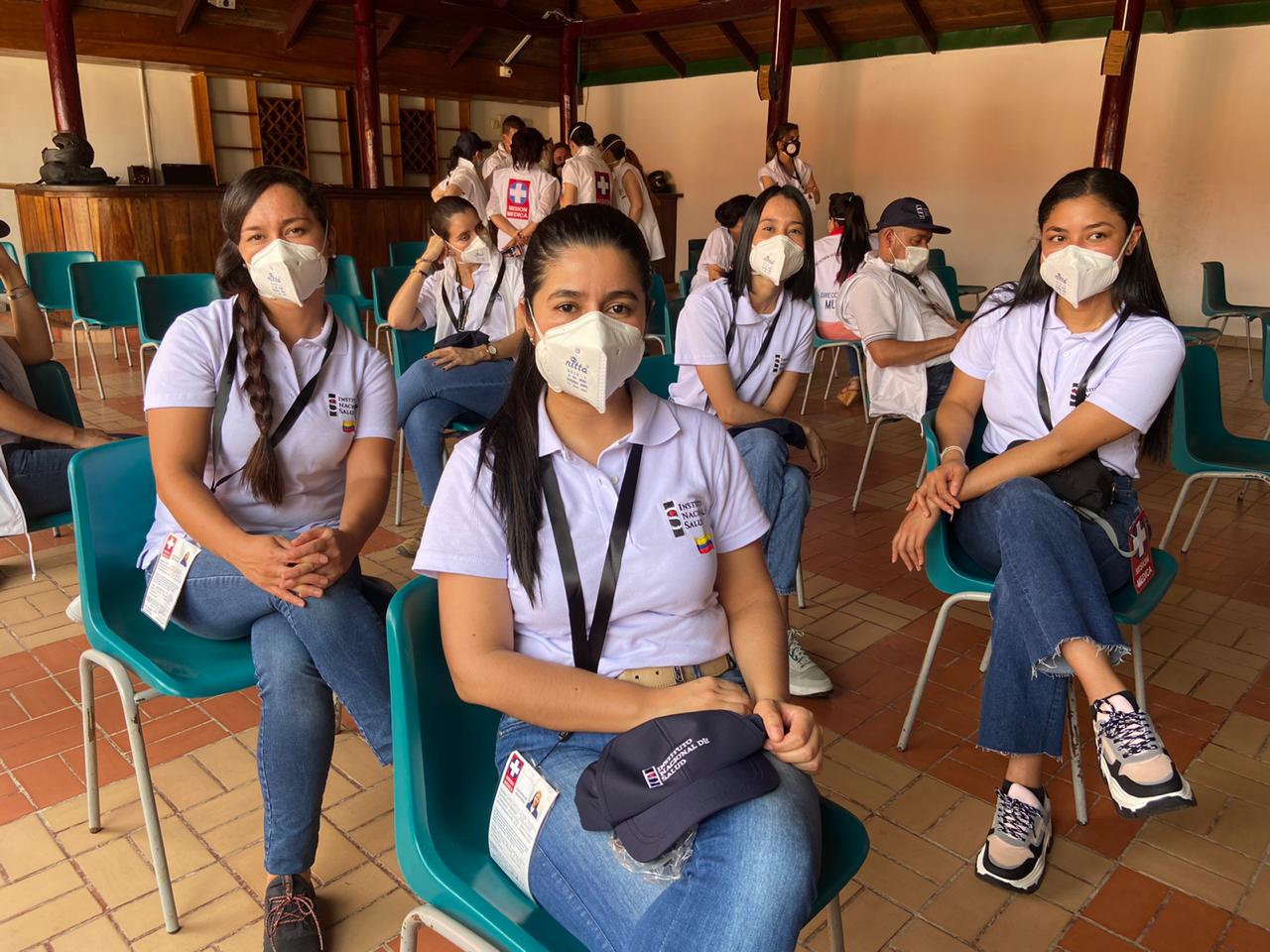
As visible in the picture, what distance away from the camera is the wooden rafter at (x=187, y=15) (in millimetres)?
9727

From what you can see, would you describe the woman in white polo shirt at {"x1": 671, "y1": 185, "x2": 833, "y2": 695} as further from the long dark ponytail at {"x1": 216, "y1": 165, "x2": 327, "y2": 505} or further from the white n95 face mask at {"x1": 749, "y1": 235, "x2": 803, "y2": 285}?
the long dark ponytail at {"x1": 216, "y1": 165, "x2": 327, "y2": 505}

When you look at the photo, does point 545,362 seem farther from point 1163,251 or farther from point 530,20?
point 530,20

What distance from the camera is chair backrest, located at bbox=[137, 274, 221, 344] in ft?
14.6

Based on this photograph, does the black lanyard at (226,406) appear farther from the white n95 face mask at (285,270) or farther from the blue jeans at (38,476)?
the blue jeans at (38,476)

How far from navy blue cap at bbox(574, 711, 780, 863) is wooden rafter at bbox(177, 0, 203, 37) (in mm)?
11148

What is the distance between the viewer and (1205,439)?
3215 millimetres

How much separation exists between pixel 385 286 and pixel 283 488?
2777 mm

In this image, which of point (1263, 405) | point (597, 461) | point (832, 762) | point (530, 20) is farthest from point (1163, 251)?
point (597, 461)

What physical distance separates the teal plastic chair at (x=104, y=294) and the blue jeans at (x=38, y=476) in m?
2.92

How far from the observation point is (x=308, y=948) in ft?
5.20

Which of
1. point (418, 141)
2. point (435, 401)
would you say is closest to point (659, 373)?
point (435, 401)

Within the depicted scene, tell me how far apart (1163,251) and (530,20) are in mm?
8119

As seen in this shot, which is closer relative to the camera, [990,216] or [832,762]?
[832,762]

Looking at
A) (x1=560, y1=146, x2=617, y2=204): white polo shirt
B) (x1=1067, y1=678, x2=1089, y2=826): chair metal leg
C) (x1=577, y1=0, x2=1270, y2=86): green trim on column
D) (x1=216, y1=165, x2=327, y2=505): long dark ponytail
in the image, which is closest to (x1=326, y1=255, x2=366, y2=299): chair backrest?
(x1=560, y1=146, x2=617, y2=204): white polo shirt
